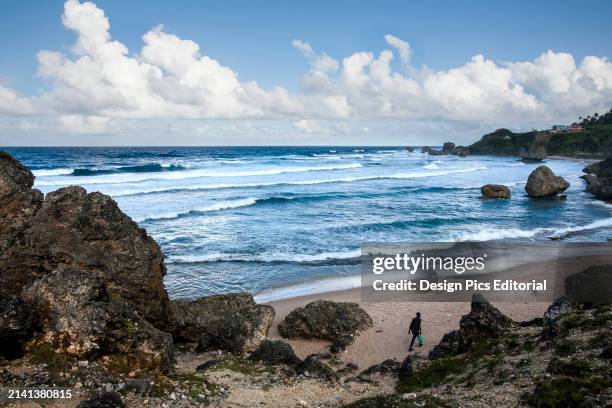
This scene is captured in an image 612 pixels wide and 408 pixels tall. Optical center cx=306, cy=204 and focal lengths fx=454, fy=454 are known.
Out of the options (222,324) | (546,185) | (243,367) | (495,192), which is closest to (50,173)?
(495,192)

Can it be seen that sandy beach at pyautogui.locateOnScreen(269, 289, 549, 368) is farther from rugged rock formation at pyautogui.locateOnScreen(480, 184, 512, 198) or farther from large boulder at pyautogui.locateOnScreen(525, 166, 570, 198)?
large boulder at pyautogui.locateOnScreen(525, 166, 570, 198)

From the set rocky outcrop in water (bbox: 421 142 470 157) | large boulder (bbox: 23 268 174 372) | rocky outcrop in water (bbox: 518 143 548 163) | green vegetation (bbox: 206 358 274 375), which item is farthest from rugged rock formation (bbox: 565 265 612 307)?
rocky outcrop in water (bbox: 421 142 470 157)

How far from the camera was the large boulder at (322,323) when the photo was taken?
15094mm

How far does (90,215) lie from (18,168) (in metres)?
2.11


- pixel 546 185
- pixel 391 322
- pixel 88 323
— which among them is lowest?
pixel 391 322

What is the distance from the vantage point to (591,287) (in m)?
14.1

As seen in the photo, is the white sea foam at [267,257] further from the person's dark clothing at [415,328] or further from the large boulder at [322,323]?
the person's dark clothing at [415,328]

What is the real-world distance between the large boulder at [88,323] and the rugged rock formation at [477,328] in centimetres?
758

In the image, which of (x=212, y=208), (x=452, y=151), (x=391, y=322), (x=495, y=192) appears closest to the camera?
(x=391, y=322)

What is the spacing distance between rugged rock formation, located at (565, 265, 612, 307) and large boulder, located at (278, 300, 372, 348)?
656cm

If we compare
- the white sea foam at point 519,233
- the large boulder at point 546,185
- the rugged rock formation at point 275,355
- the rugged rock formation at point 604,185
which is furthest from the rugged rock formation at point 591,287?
the rugged rock formation at point 604,185

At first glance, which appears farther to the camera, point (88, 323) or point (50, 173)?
point (50, 173)

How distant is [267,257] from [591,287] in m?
15.1

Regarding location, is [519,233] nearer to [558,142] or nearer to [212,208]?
[212,208]
